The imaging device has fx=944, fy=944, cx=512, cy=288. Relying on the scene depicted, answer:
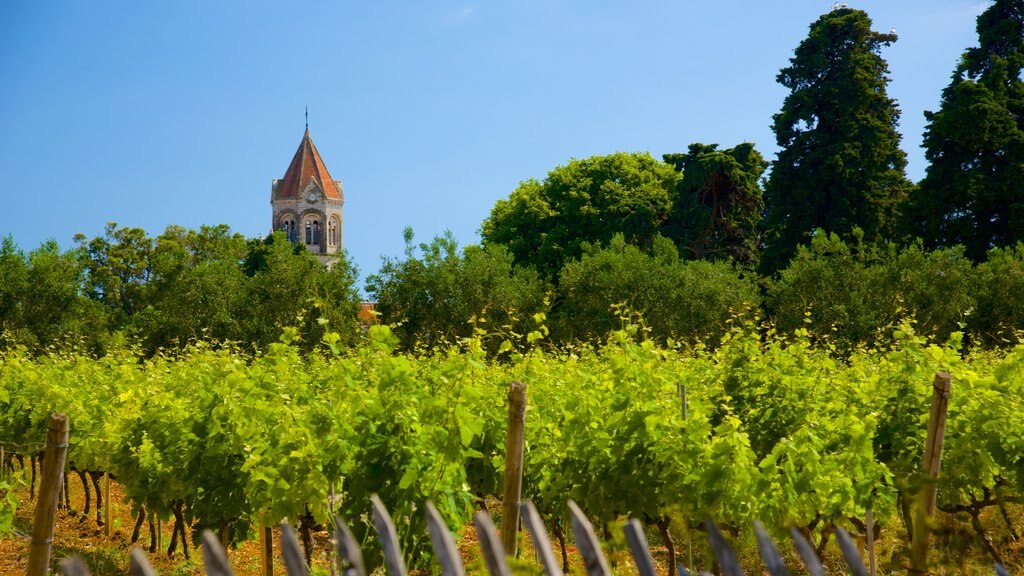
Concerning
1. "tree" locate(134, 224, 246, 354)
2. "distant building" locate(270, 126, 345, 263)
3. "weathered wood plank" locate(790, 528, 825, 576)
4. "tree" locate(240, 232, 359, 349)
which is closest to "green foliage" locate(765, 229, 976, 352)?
"tree" locate(240, 232, 359, 349)

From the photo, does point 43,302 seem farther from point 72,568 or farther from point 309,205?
point 309,205

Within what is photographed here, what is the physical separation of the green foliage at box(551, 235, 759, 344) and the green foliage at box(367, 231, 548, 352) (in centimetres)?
132

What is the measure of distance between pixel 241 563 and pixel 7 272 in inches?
1169

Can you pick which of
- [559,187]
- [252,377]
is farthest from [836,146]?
[252,377]

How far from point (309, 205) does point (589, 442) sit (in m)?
80.1

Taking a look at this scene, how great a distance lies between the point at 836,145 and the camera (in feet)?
102

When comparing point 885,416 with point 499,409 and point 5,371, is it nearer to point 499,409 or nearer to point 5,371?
point 499,409

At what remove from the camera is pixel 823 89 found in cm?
3216

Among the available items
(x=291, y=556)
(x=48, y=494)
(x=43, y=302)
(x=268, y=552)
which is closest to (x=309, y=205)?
(x=43, y=302)

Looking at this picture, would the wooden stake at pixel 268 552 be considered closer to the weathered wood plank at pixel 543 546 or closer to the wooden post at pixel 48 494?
the wooden post at pixel 48 494

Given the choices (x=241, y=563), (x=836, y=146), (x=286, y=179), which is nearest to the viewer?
(x=241, y=563)

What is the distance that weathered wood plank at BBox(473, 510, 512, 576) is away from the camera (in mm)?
2275

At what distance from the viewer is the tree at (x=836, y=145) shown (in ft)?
102

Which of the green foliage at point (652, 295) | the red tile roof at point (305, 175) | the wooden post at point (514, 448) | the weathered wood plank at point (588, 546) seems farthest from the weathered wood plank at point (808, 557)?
the red tile roof at point (305, 175)
